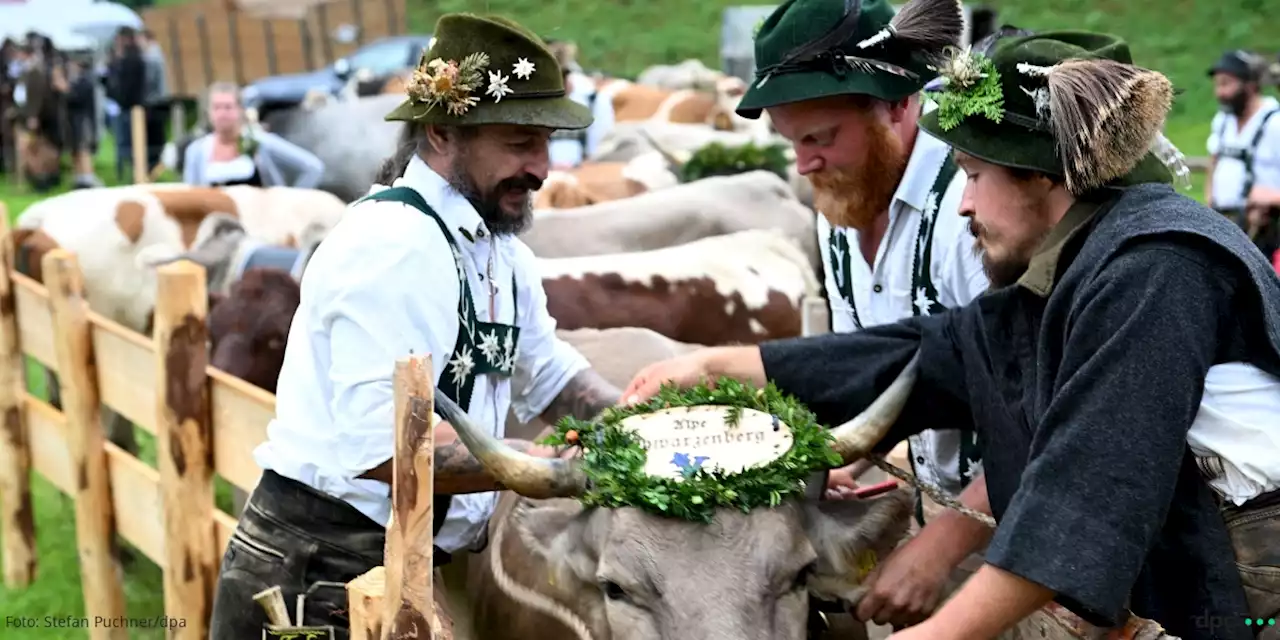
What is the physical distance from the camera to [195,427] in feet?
15.2

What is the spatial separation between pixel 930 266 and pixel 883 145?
340mm

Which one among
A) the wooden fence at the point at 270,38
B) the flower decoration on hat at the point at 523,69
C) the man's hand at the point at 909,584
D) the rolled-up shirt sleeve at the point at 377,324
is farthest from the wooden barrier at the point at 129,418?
the wooden fence at the point at 270,38

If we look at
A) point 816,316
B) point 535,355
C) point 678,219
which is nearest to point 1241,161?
point 678,219

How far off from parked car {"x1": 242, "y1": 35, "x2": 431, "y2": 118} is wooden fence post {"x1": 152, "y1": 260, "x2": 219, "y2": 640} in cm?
1684

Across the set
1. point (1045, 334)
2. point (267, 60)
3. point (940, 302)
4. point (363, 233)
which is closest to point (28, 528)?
point (363, 233)

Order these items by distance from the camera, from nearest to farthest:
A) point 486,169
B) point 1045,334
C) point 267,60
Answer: point 1045,334
point 486,169
point 267,60

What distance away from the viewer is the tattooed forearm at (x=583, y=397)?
3535 mm

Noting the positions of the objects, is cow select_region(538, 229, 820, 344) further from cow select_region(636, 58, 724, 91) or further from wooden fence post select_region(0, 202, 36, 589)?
cow select_region(636, 58, 724, 91)

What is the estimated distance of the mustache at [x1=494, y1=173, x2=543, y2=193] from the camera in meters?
3.13

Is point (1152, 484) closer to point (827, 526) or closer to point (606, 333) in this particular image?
point (827, 526)

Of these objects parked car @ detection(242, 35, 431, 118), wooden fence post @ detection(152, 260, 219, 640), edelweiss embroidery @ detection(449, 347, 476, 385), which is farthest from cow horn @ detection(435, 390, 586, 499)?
parked car @ detection(242, 35, 431, 118)

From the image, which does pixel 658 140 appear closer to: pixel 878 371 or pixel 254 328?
pixel 254 328

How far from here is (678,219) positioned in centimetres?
888

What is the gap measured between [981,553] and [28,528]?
5577mm
